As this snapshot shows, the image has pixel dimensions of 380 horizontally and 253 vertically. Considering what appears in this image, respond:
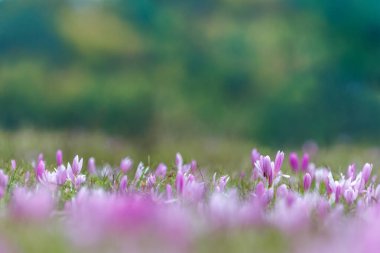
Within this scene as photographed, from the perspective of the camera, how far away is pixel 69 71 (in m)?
12.8

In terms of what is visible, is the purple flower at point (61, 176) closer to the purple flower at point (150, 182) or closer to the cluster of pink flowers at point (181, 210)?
the cluster of pink flowers at point (181, 210)

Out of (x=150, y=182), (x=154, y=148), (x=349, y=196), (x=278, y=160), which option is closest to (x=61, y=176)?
(x=150, y=182)

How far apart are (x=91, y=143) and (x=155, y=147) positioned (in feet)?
3.41

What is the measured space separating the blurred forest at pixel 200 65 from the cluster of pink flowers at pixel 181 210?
23.8 feet

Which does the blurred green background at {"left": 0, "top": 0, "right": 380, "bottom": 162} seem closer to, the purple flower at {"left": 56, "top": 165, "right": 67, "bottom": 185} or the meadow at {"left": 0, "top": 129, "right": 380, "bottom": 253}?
the meadow at {"left": 0, "top": 129, "right": 380, "bottom": 253}

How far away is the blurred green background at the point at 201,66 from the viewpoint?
1241cm

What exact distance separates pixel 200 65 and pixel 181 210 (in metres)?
9.54

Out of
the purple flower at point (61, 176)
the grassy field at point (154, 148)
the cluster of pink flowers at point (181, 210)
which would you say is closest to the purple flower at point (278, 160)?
the cluster of pink flowers at point (181, 210)

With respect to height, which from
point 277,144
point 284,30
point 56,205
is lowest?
point 277,144

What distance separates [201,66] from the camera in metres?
12.8

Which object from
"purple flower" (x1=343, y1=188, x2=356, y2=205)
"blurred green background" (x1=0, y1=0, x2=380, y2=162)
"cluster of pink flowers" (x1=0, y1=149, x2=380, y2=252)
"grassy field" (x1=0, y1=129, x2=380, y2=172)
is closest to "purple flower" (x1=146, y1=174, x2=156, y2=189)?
"cluster of pink flowers" (x1=0, y1=149, x2=380, y2=252)

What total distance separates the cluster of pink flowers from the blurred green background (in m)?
7.18

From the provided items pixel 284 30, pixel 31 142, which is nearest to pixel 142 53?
pixel 284 30

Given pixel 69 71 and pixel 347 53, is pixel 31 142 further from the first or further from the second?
pixel 347 53
